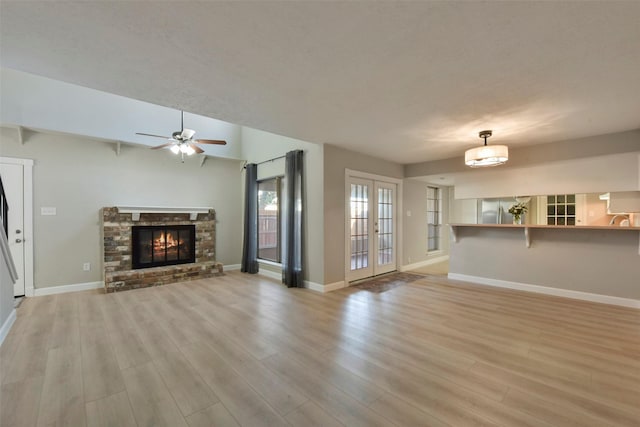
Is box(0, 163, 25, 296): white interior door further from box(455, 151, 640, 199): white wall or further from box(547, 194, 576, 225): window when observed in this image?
box(547, 194, 576, 225): window

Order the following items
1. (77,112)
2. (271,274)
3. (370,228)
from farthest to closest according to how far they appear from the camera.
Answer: (271,274) → (370,228) → (77,112)

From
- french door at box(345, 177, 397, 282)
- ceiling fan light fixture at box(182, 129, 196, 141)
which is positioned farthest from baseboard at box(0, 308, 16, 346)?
french door at box(345, 177, 397, 282)

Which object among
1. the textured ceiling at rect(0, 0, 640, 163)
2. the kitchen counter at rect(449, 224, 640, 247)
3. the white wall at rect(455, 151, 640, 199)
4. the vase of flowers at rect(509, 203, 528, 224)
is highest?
the textured ceiling at rect(0, 0, 640, 163)

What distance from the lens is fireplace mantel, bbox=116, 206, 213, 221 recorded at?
500cm

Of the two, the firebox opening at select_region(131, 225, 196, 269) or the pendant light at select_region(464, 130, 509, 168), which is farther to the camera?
the firebox opening at select_region(131, 225, 196, 269)

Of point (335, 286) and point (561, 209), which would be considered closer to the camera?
point (561, 209)

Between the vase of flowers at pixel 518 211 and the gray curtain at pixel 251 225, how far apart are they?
5054 millimetres

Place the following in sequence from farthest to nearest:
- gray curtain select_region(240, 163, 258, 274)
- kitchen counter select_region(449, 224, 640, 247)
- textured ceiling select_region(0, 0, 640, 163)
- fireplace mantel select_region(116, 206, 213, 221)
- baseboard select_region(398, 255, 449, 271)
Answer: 1. baseboard select_region(398, 255, 449, 271)
2. gray curtain select_region(240, 163, 258, 274)
3. fireplace mantel select_region(116, 206, 213, 221)
4. kitchen counter select_region(449, 224, 640, 247)
5. textured ceiling select_region(0, 0, 640, 163)

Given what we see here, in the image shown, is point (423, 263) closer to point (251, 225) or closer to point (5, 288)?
point (251, 225)

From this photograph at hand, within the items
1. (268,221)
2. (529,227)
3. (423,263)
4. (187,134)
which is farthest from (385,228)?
(187,134)

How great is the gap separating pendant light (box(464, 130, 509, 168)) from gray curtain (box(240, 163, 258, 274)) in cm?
426

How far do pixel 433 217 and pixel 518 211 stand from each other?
280 cm

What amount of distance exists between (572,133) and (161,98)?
5318 mm

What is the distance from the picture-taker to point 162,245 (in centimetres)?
555
